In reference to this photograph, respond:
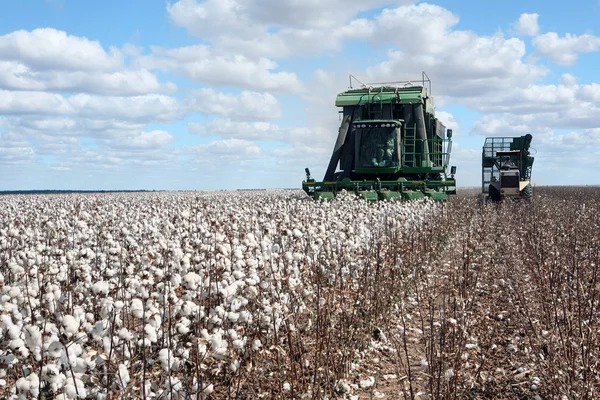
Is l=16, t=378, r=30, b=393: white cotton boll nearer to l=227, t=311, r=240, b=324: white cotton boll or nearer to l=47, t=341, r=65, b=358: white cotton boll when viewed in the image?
l=47, t=341, r=65, b=358: white cotton boll

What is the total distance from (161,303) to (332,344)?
6.27 feet

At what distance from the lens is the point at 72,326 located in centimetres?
372

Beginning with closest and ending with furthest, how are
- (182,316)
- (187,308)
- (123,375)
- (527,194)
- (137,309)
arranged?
(123,375), (137,309), (187,308), (182,316), (527,194)

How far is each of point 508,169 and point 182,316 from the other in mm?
26530

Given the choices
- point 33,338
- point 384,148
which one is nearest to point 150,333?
point 33,338

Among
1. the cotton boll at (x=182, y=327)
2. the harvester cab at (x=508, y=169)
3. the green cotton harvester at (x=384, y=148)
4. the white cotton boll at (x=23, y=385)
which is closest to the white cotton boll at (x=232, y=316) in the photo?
the cotton boll at (x=182, y=327)

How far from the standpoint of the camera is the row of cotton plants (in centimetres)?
414

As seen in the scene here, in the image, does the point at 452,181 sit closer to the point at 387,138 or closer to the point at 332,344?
the point at 387,138

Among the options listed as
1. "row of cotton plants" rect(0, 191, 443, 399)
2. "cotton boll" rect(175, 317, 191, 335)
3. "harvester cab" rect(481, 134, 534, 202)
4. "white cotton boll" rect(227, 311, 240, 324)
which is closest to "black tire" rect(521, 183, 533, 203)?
"harvester cab" rect(481, 134, 534, 202)

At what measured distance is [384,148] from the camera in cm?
2264

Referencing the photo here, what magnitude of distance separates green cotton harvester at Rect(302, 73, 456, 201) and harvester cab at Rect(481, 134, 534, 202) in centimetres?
519

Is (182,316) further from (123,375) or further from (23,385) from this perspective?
(23,385)

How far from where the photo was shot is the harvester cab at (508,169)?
28453 millimetres

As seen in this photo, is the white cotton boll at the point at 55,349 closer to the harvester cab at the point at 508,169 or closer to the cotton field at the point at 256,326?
the cotton field at the point at 256,326
